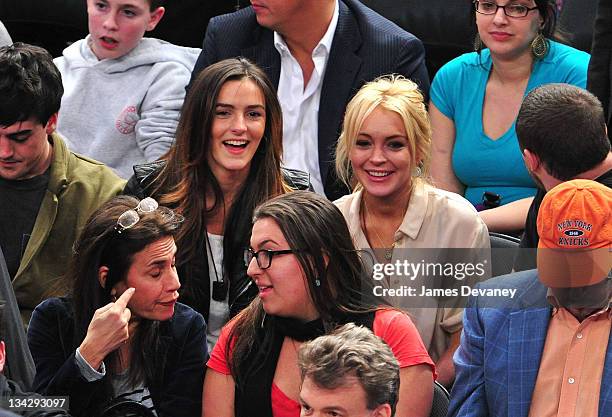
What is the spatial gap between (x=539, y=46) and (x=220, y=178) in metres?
1.26

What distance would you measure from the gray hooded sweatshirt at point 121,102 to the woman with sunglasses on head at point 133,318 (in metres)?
1.11

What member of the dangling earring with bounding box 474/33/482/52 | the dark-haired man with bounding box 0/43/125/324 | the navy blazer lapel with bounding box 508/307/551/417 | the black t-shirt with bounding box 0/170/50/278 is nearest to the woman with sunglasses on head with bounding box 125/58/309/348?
the dark-haired man with bounding box 0/43/125/324

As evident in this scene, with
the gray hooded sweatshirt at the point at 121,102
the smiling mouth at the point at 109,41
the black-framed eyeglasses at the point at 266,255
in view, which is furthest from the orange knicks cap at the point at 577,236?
the smiling mouth at the point at 109,41

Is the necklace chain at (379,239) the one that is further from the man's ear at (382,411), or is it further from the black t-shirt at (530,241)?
the man's ear at (382,411)

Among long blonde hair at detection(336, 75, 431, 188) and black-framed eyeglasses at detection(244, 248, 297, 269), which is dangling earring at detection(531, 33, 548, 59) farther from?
black-framed eyeglasses at detection(244, 248, 297, 269)

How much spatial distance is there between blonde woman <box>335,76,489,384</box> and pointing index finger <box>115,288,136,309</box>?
0.82 meters

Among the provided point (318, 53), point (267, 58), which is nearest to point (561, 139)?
point (318, 53)

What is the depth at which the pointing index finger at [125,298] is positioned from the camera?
3.58 metres

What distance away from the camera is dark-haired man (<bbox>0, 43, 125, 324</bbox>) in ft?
13.7

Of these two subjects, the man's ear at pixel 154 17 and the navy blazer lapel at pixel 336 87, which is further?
the man's ear at pixel 154 17

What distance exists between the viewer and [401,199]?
13.7ft

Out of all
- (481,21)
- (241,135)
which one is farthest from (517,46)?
(241,135)

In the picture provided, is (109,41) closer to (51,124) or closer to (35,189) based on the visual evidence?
(51,124)

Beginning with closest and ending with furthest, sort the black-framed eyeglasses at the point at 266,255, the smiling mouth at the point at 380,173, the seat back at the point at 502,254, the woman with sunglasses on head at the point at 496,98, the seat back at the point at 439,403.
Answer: the seat back at the point at 439,403 → the black-framed eyeglasses at the point at 266,255 → the seat back at the point at 502,254 → the smiling mouth at the point at 380,173 → the woman with sunglasses on head at the point at 496,98
